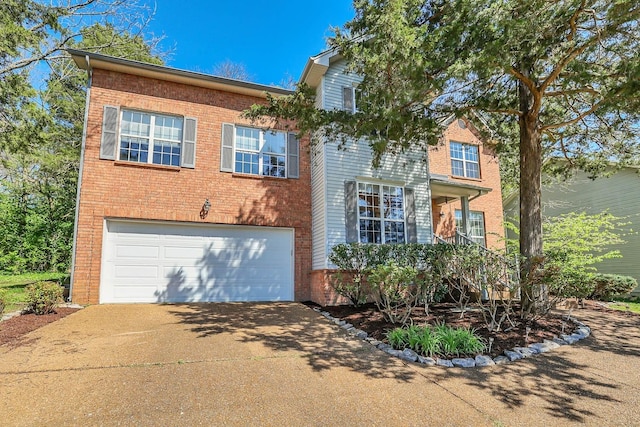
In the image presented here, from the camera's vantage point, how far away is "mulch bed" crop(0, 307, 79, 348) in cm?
522

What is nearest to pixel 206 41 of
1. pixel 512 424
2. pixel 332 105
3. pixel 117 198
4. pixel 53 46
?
pixel 53 46

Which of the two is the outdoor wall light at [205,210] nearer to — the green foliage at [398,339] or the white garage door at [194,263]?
the white garage door at [194,263]

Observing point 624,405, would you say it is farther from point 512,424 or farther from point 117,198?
point 117,198

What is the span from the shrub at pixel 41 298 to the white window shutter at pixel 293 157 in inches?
248

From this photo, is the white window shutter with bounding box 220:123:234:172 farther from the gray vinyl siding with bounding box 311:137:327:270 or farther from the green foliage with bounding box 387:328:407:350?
the green foliage with bounding box 387:328:407:350

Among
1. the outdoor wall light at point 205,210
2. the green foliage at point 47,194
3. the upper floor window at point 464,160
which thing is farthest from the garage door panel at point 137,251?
the upper floor window at point 464,160

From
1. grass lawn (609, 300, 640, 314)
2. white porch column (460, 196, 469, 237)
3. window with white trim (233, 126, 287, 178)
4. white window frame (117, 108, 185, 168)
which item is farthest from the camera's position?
white porch column (460, 196, 469, 237)

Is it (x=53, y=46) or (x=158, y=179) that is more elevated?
(x=53, y=46)

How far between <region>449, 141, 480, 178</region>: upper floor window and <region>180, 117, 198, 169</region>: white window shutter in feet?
32.6

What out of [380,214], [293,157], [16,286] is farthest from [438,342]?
[16,286]

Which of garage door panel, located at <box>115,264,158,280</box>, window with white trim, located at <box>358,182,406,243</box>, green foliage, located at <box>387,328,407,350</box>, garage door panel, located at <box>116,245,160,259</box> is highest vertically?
window with white trim, located at <box>358,182,406,243</box>

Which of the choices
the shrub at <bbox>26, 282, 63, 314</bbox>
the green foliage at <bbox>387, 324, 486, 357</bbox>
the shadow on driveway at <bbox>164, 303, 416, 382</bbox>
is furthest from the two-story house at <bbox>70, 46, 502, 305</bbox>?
the green foliage at <bbox>387, 324, 486, 357</bbox>

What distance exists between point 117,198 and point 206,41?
10.4 m

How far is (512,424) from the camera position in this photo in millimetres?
3238
